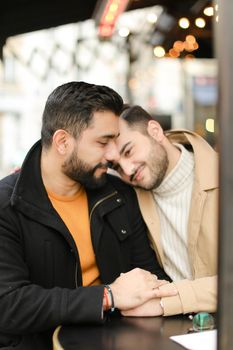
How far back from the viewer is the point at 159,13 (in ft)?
19.9

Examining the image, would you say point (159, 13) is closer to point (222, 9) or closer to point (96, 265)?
point (96, 265)

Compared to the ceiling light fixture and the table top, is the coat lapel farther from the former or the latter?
the ceiling light fixture

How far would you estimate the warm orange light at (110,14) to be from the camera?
13.6 feet

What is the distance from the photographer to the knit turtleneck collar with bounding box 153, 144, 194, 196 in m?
2.38

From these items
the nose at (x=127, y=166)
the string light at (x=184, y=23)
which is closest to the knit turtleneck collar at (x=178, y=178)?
the nose at (x=127, y=166)

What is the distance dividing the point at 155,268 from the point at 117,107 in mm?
744

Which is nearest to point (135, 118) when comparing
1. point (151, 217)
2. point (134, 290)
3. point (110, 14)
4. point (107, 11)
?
point (151, 217)

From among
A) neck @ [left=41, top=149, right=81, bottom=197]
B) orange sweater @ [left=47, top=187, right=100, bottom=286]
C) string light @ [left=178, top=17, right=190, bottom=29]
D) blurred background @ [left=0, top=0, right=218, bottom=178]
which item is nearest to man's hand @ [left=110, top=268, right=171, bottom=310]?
orange sweater @ [left=47, top=187, right=100, bottom=286]

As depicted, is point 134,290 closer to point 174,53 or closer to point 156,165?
point 156,165

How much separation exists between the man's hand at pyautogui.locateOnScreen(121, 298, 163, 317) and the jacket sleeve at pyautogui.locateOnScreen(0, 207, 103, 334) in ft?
0.43

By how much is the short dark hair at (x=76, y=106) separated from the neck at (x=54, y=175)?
70mm

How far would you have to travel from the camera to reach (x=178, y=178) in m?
2.38

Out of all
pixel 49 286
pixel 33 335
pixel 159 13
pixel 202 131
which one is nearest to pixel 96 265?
pixel 49 286

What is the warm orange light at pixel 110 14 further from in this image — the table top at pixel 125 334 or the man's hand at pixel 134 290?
the table top at pixel 125 334
